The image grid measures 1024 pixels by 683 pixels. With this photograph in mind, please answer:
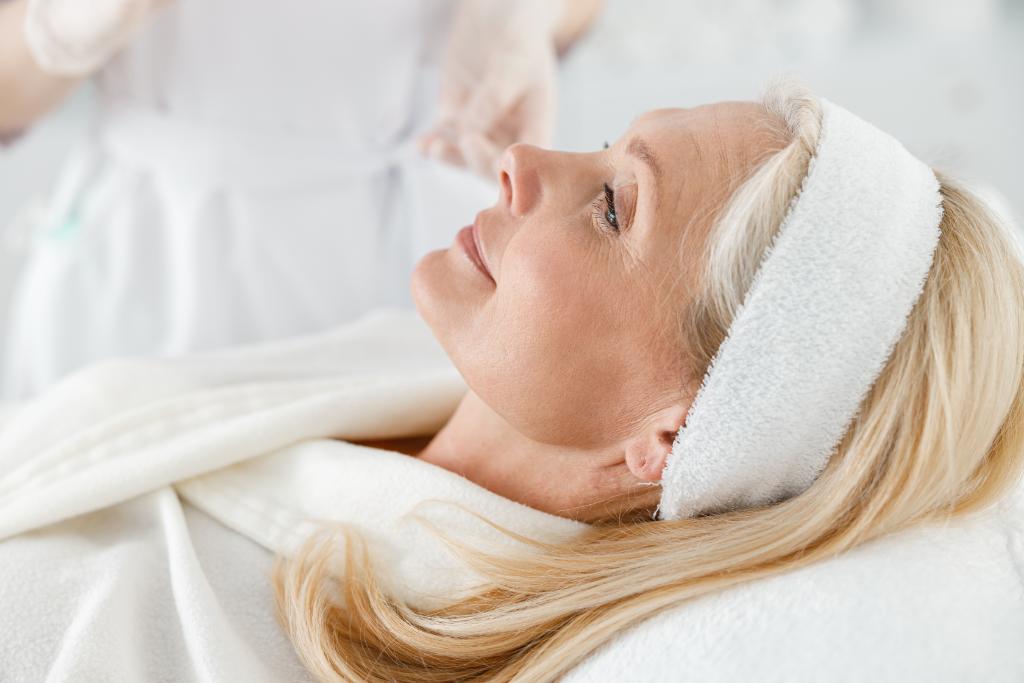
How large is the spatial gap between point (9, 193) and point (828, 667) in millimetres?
1898

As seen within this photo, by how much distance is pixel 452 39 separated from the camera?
1615 mm

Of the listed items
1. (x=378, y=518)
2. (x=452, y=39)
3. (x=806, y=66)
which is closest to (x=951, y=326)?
(x=378, y=518)

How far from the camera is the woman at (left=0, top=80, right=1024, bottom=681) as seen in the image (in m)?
0.85

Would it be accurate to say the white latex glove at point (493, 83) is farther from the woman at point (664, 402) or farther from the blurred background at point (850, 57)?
the blurred background at point (850, 57)

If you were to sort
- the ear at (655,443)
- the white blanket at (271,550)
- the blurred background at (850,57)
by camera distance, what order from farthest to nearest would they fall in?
1. the blurred background at (850,57)
2. the ear at (655,443)
3. the white blanket at (271,550)

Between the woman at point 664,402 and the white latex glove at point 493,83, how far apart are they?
0.54 metres

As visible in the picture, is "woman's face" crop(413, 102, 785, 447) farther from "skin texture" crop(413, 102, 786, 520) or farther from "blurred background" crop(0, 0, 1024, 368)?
"blurred background" crop(0, 0, 1024, 368)

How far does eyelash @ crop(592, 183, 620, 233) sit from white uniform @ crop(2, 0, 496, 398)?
65cm

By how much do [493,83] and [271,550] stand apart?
2.74ft

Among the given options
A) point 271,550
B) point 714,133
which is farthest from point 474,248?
point 271,550

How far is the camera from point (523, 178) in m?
0.99

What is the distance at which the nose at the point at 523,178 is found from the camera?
99cm

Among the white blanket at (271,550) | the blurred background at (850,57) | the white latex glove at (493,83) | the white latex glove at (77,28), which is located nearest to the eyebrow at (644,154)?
the white blanket at (271,550)

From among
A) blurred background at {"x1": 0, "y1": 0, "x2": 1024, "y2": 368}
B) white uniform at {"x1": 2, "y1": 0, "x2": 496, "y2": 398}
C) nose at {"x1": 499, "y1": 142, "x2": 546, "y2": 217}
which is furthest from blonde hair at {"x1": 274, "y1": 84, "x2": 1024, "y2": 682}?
blurred background at {"x1": 0, "y1": 0, "x2": 1024, "y2": 368}
